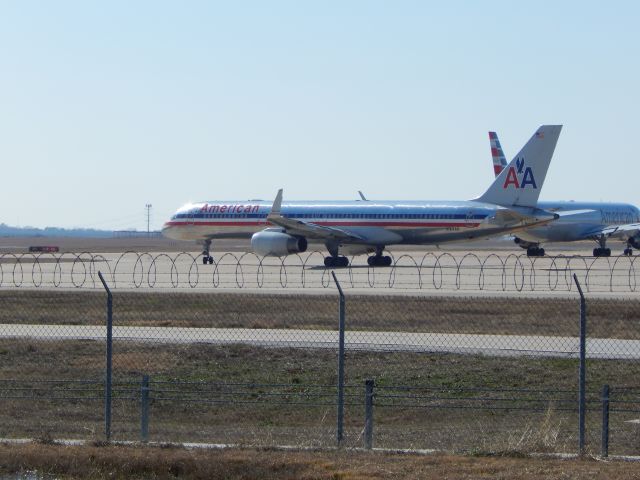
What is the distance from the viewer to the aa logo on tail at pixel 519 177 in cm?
6122

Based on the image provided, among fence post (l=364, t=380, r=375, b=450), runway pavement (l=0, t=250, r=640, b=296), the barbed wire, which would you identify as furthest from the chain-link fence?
the barbed wire

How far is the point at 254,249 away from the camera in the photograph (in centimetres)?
5641

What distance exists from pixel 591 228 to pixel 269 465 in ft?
224

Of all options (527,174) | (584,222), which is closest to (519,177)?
(527,174)

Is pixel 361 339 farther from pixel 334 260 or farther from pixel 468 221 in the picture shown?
pixel 468 221

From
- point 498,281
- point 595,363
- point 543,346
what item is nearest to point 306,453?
point 595,363

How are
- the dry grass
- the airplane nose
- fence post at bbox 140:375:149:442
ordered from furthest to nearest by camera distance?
1. the airplane nose
2. fence post at bbox 140:375:149:442
3. the dry grass

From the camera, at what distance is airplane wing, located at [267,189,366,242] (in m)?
57.3

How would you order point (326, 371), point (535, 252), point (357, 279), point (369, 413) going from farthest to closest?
point (535, 252) → point (357, 279) → point (326, 371) → point (369, 413)

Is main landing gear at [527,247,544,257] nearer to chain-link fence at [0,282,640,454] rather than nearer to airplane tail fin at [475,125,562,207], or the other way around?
airplane tail fin at [475,125,562,207]

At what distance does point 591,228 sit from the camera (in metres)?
77.9

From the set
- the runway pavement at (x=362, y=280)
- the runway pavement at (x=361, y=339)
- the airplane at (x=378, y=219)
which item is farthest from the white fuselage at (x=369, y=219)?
the runway pavement at (x=361, y=339)

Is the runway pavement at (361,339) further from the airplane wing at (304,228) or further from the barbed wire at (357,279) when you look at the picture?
the airplane wing at (304,228)

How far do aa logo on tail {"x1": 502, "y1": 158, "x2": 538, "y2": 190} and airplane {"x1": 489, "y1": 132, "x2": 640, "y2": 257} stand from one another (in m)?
11.4
